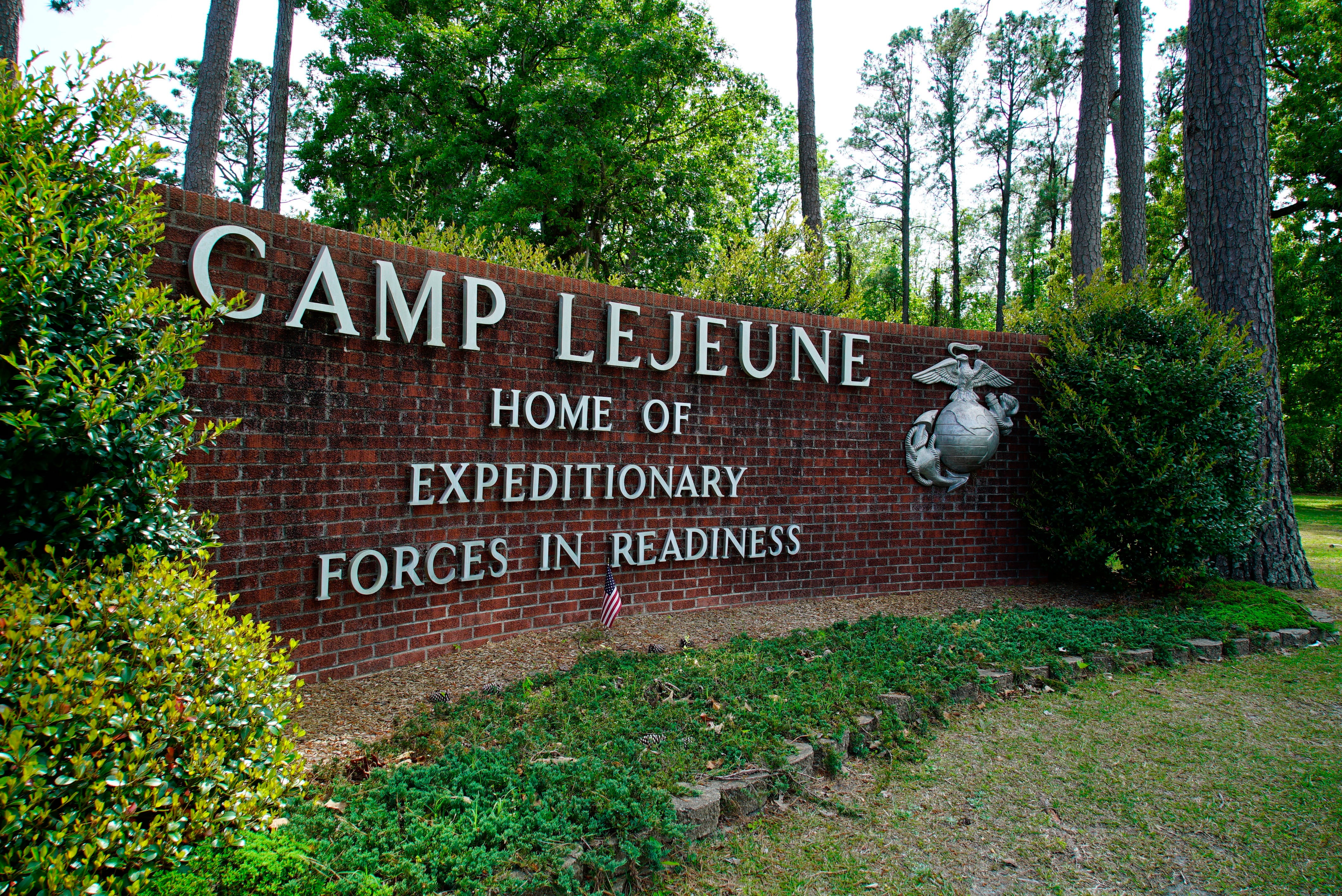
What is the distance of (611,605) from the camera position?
5543 mm

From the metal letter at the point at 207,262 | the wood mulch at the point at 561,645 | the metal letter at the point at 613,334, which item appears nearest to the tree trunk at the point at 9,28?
the metal letter at the point at 207,262

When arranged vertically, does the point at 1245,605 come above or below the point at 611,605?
below

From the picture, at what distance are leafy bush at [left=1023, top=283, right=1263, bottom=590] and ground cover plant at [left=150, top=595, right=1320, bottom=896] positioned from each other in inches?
50.9

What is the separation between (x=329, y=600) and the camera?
4.46 meters

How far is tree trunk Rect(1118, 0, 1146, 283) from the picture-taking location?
11.9 meters

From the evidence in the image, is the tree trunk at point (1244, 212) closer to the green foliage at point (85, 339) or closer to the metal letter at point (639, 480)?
the metal letter at point (639, 480)

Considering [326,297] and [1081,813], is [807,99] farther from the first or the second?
[1081,813]

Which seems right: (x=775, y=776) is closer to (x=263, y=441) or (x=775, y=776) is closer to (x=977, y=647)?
(x=977, y=647)

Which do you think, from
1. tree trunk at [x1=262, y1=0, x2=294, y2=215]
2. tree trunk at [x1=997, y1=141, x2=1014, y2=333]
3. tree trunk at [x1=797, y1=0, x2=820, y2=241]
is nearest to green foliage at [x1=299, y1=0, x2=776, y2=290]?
tree trunk at [x1=262, y1=0, x2=294, y2=215]

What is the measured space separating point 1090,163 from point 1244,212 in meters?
5.30

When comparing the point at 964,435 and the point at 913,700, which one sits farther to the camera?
the point at 964,435

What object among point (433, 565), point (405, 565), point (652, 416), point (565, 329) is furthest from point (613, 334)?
point (405, 565)

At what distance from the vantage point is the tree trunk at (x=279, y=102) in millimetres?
14398

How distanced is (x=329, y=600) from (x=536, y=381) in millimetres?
2006
